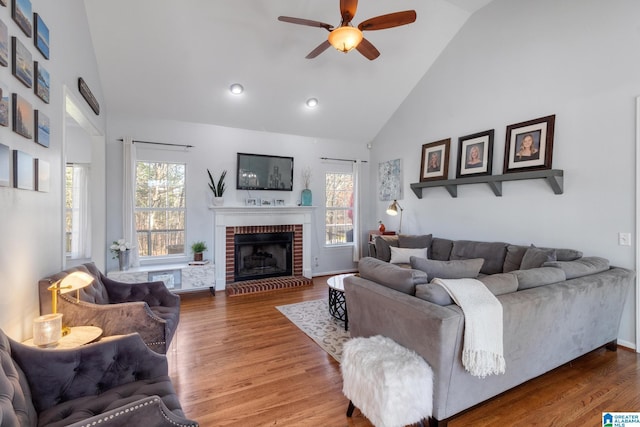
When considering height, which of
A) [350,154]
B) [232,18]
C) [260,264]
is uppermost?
[232,18]

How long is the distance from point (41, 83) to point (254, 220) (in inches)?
139

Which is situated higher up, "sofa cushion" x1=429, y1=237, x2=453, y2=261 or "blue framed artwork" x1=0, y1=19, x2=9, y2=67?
"blue framed artwork" x1=0, y1=19, x2=9, y2=67

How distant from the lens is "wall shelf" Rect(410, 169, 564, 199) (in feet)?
11.5

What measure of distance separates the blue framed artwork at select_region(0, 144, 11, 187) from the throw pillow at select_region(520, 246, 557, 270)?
14.6 feet

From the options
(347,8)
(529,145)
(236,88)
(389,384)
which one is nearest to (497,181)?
(529,145)

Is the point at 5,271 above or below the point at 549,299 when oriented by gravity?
above

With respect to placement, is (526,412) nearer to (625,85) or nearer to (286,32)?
(625,85)

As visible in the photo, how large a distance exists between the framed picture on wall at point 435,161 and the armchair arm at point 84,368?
15.3 ft

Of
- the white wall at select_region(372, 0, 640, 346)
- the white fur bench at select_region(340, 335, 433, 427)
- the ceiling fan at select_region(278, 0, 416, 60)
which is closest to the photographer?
the white fur bench at select_region(340, 335, 433, 427)

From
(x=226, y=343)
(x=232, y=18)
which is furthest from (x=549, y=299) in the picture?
(x=232, y=18)

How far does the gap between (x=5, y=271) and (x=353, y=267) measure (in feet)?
18.3

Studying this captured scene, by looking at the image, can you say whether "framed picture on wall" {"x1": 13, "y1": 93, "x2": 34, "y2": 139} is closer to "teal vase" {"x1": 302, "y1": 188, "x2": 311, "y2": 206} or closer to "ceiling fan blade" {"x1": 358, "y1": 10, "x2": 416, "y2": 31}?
"ceiling fan blade" {"x1": 358, "y1": 10, "x2": 416, "y2": 31}

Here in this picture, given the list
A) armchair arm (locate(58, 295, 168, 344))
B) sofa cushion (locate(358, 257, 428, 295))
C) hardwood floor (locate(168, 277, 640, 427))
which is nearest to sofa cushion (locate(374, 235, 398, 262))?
hardwood floor (locate(168, 277, 640, 427))

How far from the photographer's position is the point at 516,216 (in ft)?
13.2
